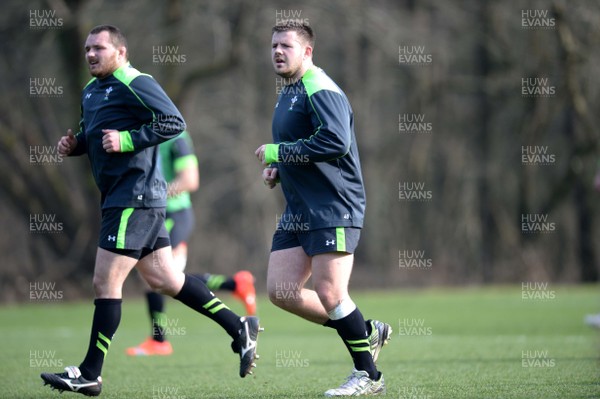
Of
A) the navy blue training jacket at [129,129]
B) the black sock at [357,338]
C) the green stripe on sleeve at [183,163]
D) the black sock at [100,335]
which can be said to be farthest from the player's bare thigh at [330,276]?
the green stripe on sleeve at [183,163]

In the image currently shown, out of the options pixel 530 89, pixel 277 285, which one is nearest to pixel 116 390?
pixel 277 285

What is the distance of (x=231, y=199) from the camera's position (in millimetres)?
24484

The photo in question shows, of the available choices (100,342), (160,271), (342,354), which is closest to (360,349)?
(160,271)

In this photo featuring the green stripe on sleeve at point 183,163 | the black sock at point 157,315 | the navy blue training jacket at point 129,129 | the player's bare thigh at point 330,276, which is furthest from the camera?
the green stripe on sleeve at point 183,163

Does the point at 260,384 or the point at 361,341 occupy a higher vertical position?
the point at 361,341

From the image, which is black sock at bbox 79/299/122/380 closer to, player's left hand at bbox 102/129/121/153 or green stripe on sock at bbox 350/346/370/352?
player's left hand at bbox 102/129/121/153

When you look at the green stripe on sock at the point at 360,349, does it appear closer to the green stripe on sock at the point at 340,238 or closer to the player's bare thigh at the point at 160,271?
the green stripe on sock at the point at 340,238

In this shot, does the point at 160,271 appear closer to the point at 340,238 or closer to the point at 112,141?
the point at 112,141

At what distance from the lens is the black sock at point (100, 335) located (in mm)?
6035

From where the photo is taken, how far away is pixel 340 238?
588 centimetres

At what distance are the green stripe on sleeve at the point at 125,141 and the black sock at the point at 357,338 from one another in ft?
5.53

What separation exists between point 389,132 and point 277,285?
18.5 m

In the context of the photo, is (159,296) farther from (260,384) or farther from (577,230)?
(577,230)

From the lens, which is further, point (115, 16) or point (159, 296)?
point (115, 16)
